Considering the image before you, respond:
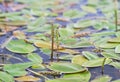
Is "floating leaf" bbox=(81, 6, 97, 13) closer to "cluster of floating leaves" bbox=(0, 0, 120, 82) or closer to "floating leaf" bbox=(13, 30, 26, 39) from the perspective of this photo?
"cluster of floating leaves" bbox=(0, 0, 120, 82)

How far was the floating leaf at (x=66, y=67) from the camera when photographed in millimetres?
859

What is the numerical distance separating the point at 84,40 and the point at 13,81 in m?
0.37

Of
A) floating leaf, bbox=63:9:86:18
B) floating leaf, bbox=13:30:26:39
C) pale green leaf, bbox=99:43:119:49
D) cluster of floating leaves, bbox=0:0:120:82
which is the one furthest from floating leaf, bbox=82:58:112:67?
A: floating leaf, bbox=63:9:86:18

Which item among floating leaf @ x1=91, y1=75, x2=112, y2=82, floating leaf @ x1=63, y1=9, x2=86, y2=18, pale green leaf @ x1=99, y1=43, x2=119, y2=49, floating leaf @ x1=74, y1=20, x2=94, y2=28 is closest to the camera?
floating leaf @ x1=91, y1=75, x2=112, y2=82

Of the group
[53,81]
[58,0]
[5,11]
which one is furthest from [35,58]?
[58,0]

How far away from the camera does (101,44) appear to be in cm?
104

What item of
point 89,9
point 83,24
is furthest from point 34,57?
point 89,9

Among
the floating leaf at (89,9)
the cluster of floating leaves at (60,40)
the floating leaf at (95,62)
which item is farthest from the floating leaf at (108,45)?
the floating leaf at (89,9)

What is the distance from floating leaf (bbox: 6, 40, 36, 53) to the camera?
1010 millimetres

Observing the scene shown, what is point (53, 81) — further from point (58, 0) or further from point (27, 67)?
point (58, 0)

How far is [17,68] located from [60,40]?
0.26 metres

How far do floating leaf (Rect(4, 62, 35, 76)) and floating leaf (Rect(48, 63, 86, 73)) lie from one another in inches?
3.0

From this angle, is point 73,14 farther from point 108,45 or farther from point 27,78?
point 27,78

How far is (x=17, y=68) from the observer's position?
0.89 metres
